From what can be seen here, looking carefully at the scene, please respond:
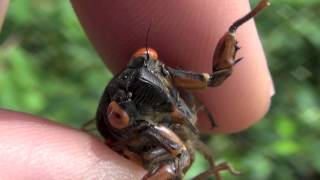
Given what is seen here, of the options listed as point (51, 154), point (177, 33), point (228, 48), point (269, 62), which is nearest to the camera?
point (51, 154)

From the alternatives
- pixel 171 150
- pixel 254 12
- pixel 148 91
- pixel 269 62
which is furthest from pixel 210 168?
pixel 269 62

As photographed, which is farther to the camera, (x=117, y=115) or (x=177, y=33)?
(x=177, y=33)

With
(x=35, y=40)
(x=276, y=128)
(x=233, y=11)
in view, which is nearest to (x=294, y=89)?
(x=276, y=128)

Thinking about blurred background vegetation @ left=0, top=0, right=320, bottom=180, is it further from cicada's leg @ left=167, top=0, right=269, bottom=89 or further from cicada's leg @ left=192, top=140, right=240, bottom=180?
cicada's leg @ left=167, top=0, right=269, bottom=89

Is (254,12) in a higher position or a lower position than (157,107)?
higher

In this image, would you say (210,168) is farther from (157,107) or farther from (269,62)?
(269,62)

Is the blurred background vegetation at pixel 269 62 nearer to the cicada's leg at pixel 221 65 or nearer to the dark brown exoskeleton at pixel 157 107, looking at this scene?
the dark brown exoskeleton at pixel 157 107

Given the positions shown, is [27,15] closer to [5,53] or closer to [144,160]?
[5,53]
